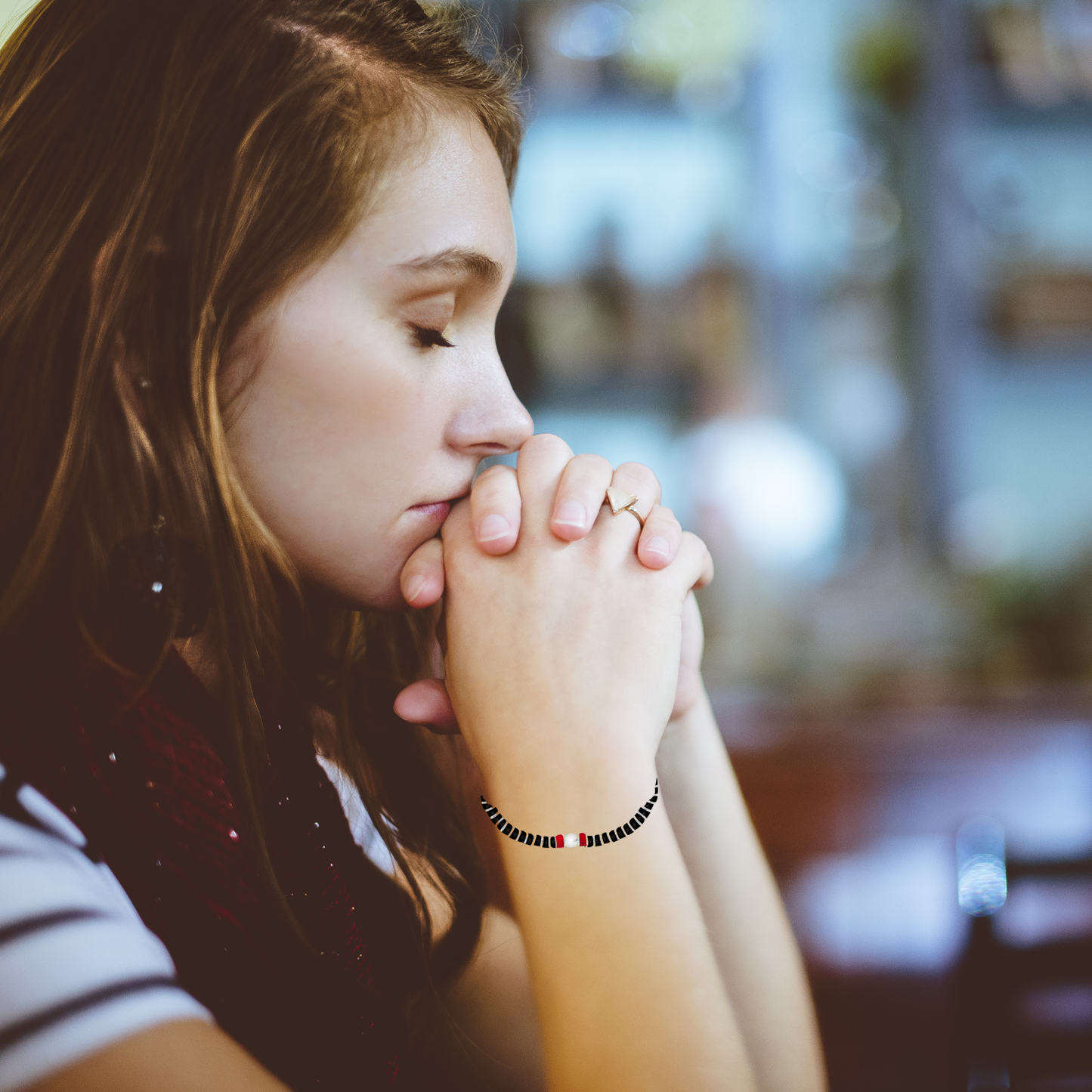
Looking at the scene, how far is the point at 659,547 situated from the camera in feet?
1.74

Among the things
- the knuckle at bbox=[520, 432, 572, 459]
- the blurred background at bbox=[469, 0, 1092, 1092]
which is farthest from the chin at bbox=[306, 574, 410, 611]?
the blurred background at bbox=[469, 0, 1092, 1092]

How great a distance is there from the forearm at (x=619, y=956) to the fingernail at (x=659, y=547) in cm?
13

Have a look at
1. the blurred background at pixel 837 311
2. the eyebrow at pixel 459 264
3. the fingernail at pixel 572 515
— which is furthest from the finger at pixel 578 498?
the blurred background at pixel 837 311

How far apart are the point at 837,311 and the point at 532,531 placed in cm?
202

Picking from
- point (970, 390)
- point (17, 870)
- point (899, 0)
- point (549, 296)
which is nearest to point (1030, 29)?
point (899, 0)

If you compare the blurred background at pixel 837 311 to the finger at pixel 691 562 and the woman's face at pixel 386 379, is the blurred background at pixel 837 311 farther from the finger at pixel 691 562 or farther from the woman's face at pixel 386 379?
the woman's face at pixel 386 379

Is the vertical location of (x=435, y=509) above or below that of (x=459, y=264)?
below

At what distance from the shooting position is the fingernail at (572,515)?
0.51 metres

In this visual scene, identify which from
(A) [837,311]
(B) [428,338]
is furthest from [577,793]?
(A) [837,311]

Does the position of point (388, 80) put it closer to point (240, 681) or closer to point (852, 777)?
point (240, 681)

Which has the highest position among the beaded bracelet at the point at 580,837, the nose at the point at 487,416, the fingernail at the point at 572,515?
the nose at the point at 487,416

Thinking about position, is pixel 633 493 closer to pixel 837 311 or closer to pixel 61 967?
pixel 61 967

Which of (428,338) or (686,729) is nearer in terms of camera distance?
(428,338)

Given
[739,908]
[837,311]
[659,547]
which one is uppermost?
[659,547]
